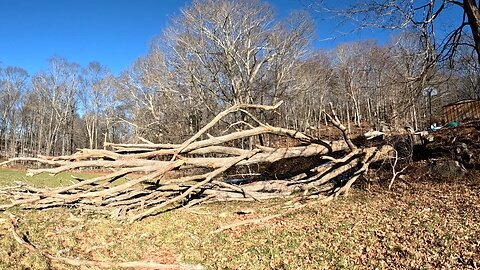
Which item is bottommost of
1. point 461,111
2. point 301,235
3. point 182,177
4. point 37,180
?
point 301,235

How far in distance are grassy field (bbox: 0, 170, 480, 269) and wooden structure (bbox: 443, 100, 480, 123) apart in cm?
1767

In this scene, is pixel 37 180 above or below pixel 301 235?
above

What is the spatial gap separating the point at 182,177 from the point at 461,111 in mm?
21250

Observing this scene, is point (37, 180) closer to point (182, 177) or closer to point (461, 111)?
point (182, 177)

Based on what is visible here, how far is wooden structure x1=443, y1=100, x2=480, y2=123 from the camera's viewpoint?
21.7 m

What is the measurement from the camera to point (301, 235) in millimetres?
5480

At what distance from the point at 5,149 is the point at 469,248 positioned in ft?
178

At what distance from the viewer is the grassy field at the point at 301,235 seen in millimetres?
4426

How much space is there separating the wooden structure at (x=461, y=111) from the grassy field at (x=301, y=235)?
17.7 metres

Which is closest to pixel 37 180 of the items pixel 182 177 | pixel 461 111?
pixel 182 177

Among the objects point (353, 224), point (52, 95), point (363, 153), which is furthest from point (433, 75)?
point (52, 95)

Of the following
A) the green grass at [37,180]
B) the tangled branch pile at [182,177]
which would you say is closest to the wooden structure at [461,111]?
the tangled branch pile at [182,177]

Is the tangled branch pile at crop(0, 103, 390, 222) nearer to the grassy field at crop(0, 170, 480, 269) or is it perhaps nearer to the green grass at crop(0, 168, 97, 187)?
the grassy field at crop(0, 170, 480, 269)

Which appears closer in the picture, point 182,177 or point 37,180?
point 182,177
